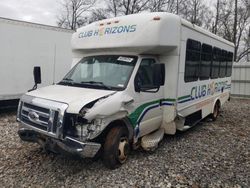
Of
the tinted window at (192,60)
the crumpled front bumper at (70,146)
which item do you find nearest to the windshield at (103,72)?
the crumpled front bumper at (70,146)

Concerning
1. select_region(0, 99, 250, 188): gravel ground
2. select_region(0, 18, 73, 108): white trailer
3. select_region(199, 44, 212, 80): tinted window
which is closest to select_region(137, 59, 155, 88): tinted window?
select_region(0, 99, 250, 188): gravel ground

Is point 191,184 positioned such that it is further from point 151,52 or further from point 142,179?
point 151,52

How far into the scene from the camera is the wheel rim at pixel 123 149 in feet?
17.7

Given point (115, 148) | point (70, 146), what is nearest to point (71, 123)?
point (70, 146)

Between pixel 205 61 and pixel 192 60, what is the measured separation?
118 cm

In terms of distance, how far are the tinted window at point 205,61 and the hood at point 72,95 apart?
151 inches

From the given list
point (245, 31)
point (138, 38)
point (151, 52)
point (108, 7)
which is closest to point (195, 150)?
point (151, 52)

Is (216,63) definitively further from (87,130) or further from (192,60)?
(87,130)

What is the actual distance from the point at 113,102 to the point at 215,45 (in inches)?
210

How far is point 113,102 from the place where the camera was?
501 cm

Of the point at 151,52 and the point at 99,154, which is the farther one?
the point at 151,52

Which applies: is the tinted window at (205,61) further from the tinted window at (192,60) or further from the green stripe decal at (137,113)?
the green stripe decal at (137,113)

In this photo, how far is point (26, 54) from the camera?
33.0ft

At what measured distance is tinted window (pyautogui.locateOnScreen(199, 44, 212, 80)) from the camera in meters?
8.07
